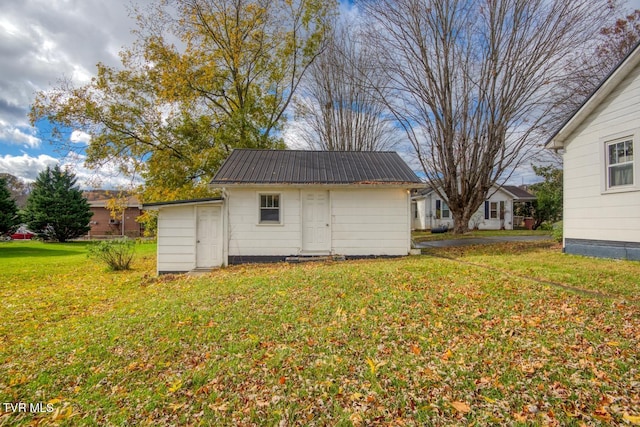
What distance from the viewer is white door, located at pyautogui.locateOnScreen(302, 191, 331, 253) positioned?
10.7 m

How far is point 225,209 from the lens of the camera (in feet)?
34.0

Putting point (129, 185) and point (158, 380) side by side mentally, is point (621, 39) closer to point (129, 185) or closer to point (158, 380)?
point (158, 380)

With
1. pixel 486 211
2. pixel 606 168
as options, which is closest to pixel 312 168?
pixel 606 168

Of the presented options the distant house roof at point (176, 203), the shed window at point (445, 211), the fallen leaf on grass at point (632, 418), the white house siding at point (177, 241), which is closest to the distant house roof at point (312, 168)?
the distant house roof at point (176, 203)

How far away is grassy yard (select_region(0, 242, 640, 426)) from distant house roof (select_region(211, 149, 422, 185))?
15.3ft

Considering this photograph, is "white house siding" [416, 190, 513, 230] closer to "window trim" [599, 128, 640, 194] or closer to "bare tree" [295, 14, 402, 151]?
"bare tree" [295, 14, 402, 151]

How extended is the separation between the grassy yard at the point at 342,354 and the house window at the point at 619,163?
8.65 ft

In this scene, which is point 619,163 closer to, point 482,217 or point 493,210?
point 482,217

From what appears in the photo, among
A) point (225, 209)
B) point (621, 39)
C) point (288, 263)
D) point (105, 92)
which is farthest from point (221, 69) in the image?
point (621, 39)

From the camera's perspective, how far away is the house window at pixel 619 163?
304 inches

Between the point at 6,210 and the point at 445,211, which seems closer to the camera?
the point at 6,210

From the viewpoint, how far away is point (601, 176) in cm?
830

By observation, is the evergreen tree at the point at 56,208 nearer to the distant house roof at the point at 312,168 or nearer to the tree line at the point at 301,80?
the tree line at the point at 301,80

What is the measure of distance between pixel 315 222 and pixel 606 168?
28.0 ft
